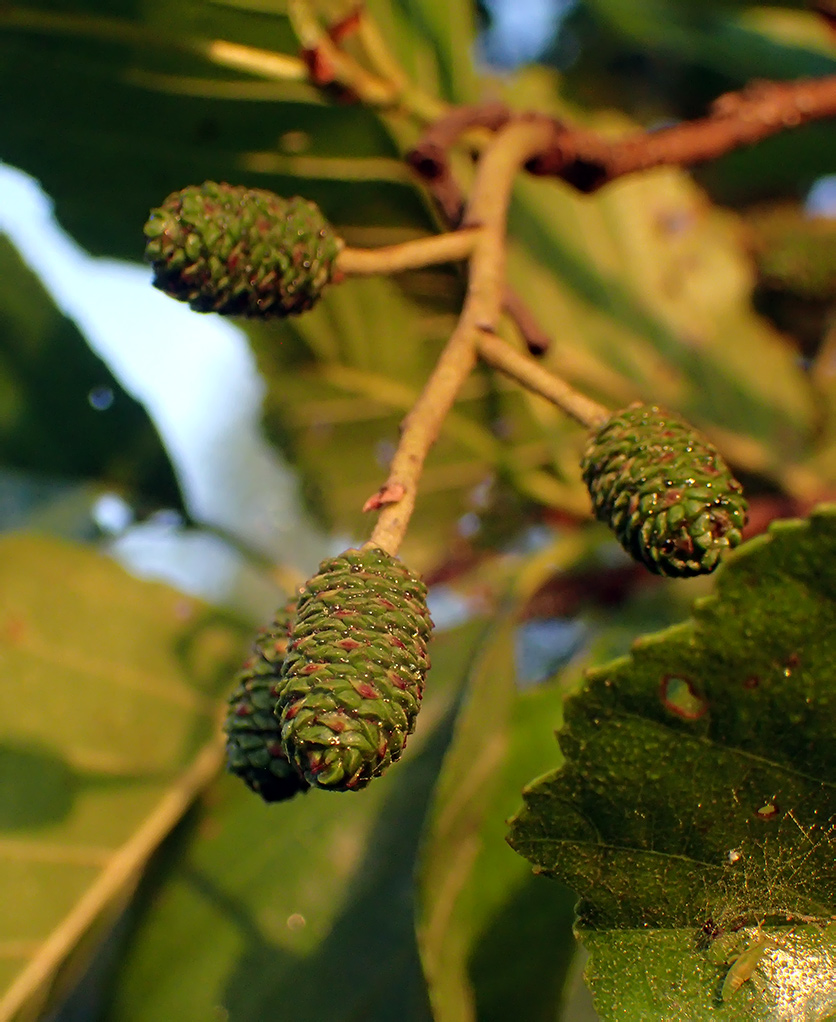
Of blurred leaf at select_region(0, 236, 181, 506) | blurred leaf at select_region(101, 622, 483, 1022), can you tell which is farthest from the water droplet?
blurred leaf at select_region(101, 622, 483, 1022)

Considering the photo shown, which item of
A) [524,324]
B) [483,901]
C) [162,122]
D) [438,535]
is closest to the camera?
[524,324]

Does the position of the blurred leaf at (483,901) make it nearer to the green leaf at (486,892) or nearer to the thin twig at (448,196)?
the green leaf at (486,892)

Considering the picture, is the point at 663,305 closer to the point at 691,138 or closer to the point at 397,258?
the point at 691,138

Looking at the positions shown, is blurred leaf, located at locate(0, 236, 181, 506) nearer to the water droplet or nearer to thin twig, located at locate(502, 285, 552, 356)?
the water droplet

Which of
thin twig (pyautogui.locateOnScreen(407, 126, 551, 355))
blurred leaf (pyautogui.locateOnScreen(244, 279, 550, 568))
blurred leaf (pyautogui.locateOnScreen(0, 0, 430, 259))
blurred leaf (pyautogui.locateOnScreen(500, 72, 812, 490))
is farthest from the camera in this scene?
blurred leaf (pyautogui.locateOnScreen(500, 72, 812, 490))

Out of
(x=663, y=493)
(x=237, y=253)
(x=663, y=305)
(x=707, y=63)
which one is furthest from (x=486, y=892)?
(x=707, y=63)
